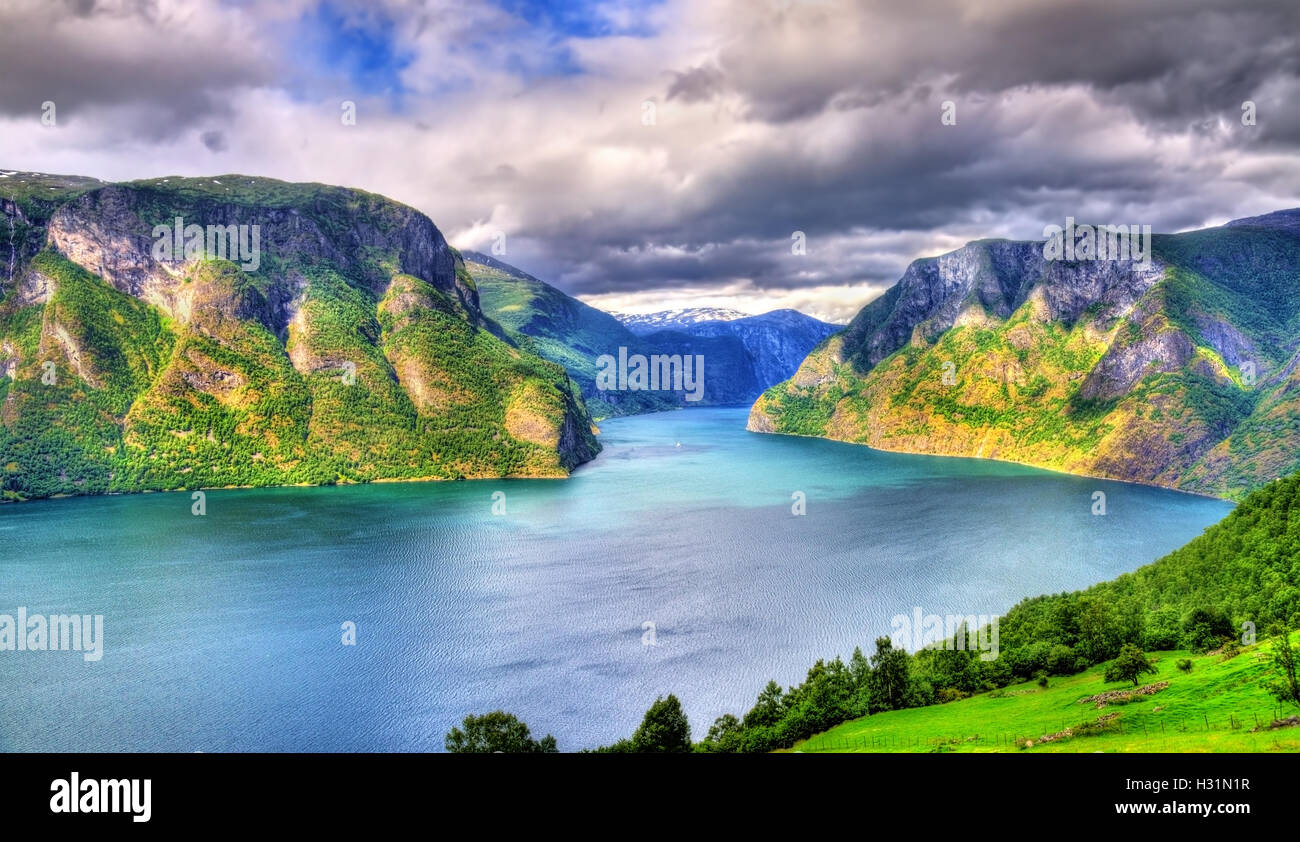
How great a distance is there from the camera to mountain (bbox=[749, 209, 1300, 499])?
12238 cm

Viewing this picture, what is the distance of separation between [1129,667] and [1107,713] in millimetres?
5623

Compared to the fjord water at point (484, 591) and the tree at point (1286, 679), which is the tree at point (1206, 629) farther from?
the fjord water at point (484, 591)

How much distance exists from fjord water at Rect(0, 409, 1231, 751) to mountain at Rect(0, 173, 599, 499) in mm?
12997

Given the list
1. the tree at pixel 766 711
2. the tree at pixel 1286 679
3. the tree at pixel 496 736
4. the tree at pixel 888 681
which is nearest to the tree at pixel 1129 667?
the tree at pixel 1286 679

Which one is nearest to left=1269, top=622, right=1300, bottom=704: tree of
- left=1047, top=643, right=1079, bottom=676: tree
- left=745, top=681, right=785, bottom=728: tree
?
left=1047, top=643, right=1079, bottom=676: tree

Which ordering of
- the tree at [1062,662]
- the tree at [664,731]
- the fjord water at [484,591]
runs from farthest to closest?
the fjord water at [484,591]
the tree at [1062,662]
the tree at [664,731]

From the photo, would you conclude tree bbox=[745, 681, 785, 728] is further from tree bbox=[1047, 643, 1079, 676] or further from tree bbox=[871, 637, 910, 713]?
tree bbox=[1047, 643, 1079, 676]

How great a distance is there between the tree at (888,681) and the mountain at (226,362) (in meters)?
98.3

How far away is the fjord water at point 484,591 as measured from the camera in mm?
43281

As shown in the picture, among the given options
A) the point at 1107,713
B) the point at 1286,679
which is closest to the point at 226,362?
the point at 1107,713

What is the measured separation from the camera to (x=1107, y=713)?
30.8 meters
